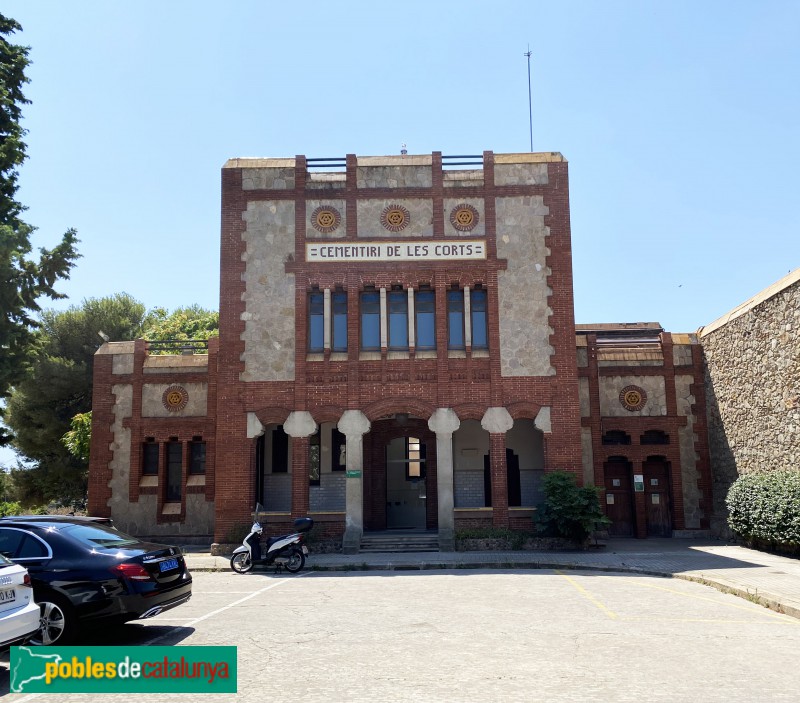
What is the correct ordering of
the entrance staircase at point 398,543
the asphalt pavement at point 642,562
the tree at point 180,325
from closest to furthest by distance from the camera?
the asphalt pavement at point 642,562, the entrance staircase at point 398,543, the tree at point 180,325

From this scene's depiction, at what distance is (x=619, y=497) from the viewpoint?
2431 centimetres

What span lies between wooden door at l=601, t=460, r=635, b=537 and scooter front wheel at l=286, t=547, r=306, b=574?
11.1m

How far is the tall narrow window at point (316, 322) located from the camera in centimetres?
2259

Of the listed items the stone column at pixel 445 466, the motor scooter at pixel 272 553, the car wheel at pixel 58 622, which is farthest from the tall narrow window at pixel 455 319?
the car wheel at pixel 58 622

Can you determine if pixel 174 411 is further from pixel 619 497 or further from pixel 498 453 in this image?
pixel 619 497

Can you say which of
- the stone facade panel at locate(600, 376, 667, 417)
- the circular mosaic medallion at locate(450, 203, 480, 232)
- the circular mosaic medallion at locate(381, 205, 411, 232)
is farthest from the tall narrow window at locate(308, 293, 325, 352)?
the stone facade panel at locate(600, 376, 667, 417)

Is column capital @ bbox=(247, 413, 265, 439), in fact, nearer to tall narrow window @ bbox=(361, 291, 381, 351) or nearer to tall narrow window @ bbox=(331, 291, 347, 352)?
tall narrow window @ bbox=(331, 291, 347, 352)

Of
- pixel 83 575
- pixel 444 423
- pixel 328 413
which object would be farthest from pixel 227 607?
pixel 444 423

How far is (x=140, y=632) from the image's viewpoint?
9656 millimetres

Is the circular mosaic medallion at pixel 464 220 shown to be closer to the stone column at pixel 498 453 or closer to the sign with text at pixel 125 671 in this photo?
the stone column at pixel 498 453

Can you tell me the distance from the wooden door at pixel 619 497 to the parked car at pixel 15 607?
19.7m

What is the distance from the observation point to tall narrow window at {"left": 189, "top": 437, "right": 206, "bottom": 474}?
81.7 ft

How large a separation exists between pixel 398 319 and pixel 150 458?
10.1 metres

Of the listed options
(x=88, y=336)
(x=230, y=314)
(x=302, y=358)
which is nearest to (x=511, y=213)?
(x=302, y=358)
